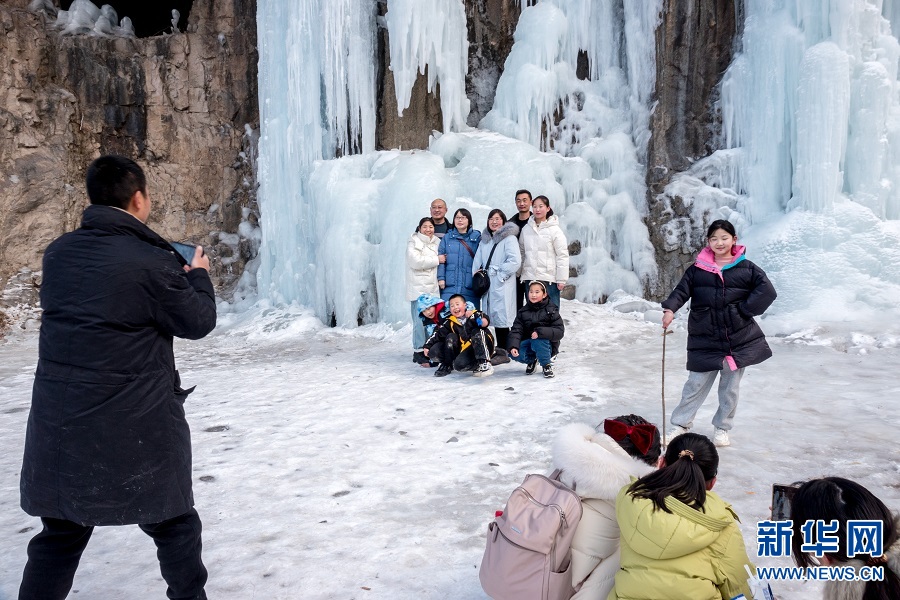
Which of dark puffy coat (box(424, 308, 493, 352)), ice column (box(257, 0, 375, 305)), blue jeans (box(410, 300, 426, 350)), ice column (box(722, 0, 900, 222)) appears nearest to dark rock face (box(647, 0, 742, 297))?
ice column (box(722, 0, 900, 222))

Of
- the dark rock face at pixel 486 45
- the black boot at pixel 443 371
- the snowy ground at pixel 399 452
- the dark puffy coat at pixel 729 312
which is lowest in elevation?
the snowy ground at pixel 399 452

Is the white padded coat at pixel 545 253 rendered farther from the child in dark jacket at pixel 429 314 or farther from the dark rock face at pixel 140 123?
the dark rock face at pixel 140 123

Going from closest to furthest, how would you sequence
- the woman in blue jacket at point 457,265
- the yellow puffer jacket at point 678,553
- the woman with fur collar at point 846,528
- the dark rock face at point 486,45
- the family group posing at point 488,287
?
the woman with fur collar at point 846,528 → the yellow puffer jacket at point 678,553 → the family group posing at point 488,287 → the woman in blue jacket at point 457,265 → the dark rock face at point 486,45

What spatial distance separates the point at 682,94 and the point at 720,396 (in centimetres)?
887

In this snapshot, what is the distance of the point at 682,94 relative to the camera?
11367 mm

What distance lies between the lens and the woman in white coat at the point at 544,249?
6.76 m

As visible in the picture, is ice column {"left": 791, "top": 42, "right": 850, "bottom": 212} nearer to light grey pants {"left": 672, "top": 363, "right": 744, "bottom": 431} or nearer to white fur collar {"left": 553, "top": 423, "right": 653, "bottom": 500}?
light grey pants {"left": 672, "top": 363, "right": 744, "bottom": 431}

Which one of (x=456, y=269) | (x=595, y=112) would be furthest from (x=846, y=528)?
(x=595, y=112)

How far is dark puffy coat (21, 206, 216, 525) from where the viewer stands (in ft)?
6.21

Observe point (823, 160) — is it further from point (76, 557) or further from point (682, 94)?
point (76, 557)

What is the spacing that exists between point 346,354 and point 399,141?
541cm

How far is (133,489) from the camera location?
6.32 feet

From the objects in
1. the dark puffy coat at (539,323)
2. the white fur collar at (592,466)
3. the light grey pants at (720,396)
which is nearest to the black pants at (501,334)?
the dark puffy coat at (539,323)

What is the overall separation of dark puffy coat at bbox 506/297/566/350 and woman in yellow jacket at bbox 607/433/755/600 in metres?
4.05
